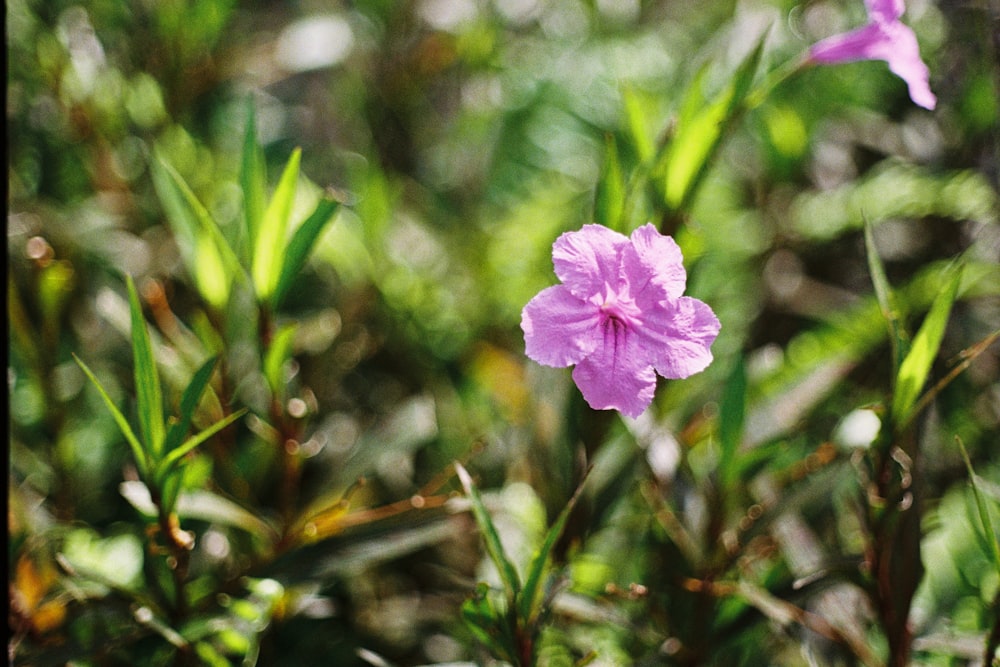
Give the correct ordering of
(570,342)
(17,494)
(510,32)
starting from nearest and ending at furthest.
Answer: (570,342), (17,494), (510,32)

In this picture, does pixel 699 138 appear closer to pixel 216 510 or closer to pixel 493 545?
pixel 493 545

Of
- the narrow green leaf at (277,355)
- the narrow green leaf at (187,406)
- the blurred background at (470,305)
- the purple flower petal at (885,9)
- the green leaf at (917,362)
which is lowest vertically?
the blurred background at (470,305)

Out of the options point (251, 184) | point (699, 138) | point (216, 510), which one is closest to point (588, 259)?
point (699, 138)

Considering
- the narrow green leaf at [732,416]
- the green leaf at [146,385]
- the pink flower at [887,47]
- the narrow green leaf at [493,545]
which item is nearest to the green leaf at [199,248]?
the green leaf at [146,385]

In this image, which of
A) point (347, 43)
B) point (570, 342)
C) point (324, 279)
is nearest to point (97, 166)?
point (324, 279)

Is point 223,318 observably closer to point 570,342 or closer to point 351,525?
point 351,525

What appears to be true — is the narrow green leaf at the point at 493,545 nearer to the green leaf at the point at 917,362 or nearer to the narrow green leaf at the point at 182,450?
the narrow green leaf at the point at 182,450

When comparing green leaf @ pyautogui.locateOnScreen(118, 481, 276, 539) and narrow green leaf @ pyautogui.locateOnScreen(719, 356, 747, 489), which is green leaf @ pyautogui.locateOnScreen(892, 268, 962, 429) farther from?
green leaf @ pyautogui.locateOnScreen(118, 481, 276, 539)

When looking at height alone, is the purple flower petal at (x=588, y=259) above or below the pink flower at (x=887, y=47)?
below

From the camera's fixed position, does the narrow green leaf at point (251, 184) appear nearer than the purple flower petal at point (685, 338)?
No
